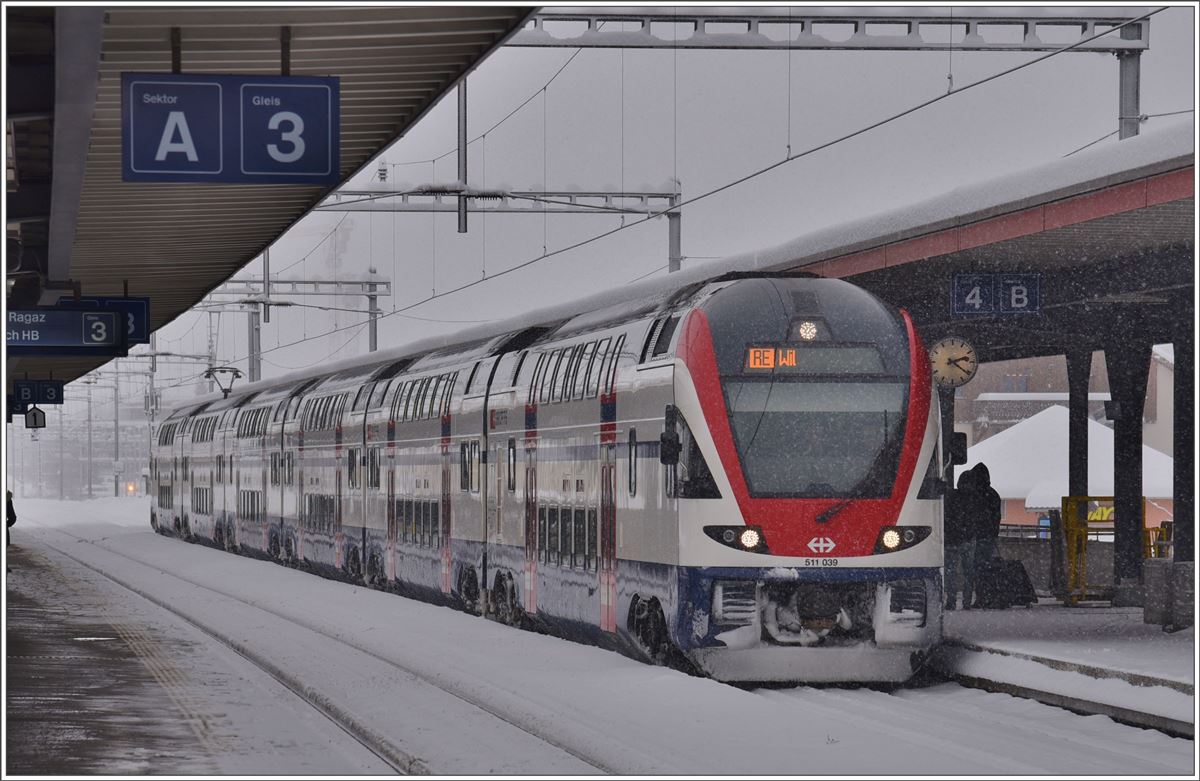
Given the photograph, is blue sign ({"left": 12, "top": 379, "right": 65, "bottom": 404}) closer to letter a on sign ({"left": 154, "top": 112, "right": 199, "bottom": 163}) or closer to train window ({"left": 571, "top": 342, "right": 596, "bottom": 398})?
train window ({"left": 571, "top": 342, "right": 596, "bottom": 398})

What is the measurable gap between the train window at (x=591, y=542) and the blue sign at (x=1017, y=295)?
497 centimetres

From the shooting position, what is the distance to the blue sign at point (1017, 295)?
20.8 metres

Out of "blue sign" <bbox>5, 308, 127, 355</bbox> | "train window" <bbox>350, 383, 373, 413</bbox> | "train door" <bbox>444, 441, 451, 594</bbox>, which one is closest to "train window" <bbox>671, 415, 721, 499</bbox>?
"train door" <bbox>444, 441, 451, 594</bbox>

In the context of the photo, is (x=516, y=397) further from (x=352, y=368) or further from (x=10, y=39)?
(x=352, y=368)

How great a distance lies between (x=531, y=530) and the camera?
21.1 metres

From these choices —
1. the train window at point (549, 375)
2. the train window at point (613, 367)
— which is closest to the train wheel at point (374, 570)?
the train window at point (549, 375)

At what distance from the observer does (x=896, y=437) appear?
16.8 metres

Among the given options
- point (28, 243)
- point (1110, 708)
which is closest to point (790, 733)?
point (1110, 708)

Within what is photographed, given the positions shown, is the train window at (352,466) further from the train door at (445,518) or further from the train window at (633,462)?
the train window at (633,462)

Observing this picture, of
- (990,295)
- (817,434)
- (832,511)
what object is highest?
(990,295)

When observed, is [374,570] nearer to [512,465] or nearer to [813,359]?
[512,465]

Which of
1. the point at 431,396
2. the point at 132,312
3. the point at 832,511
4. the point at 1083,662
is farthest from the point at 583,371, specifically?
the point at 132,312

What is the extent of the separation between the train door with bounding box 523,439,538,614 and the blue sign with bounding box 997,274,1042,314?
16.6 feet

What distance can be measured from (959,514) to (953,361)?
1724mm
